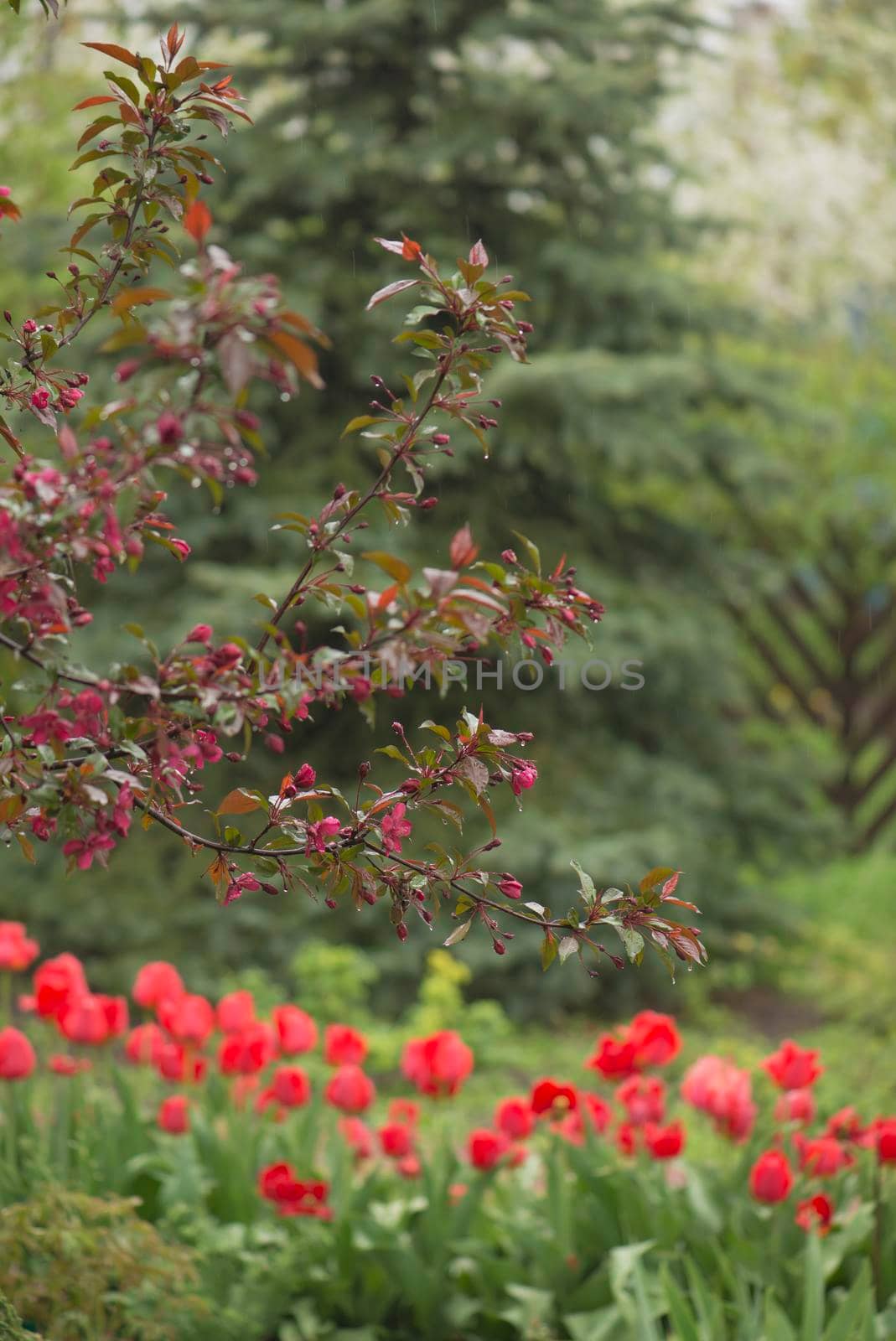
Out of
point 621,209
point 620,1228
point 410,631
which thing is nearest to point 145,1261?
point 620,1228

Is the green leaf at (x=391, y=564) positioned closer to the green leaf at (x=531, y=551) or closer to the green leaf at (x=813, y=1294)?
the green leaf at (x=531, y=551)

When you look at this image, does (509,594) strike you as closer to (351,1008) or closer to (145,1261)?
(145,1261)

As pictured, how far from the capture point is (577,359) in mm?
5293

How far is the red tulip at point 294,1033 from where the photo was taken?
2615mm

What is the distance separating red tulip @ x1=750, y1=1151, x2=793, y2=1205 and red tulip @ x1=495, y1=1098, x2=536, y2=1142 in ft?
1.35

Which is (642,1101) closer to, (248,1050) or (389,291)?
(248,1050)

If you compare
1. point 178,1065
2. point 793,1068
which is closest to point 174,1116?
point 178,1065

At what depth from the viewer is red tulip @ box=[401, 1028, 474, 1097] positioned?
2.55 meters

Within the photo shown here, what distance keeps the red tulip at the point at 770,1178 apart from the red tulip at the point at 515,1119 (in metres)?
0.41

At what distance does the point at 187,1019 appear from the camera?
263cm

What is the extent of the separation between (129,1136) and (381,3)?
433 centimetres

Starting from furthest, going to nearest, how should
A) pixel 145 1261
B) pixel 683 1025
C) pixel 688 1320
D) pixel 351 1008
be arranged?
1. pixel 683 1025
2. pixel 351 1008
3. pixel 145 1261
4. pixel 688 1320

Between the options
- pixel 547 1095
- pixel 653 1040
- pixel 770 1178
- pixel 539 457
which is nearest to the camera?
pixel 547 1095

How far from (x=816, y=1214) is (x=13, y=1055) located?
1458mm
